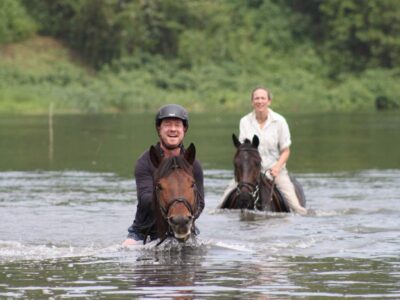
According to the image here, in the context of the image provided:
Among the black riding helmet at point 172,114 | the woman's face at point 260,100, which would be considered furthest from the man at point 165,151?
the woman's face at point 260,100

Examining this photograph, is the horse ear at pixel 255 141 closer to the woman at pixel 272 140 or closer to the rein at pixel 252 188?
the rein at pixel 252 188

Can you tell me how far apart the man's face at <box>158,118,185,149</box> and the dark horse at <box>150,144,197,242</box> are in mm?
207

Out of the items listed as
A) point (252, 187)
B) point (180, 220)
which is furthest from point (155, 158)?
point (252, 187)

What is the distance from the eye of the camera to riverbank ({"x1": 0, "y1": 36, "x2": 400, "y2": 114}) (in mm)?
61625

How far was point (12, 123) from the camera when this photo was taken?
48781 millimetres

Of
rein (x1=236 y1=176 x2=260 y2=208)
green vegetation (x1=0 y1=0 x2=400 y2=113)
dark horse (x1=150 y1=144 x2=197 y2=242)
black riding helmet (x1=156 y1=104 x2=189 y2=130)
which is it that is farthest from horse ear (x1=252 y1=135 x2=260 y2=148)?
green vegetation (x1=0 y1=0 x2=400 y2=113)

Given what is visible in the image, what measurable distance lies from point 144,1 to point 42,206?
50.6 m

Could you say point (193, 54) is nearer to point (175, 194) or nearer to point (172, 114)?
point (172, 114)

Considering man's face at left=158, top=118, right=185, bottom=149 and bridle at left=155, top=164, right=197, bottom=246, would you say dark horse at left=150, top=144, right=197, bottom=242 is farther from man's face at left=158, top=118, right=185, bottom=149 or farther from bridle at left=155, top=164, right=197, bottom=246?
man's face at left=158, top=118, right=185, bottom=149

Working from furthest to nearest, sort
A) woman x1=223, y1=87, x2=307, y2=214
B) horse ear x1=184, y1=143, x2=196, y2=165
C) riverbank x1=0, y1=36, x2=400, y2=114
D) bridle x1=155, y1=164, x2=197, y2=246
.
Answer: riverbank x1=0, y1=36, x2=400, y2=114
woman x1=223, y1=87, x2=307, y2=214
horse ear x1=184, y1=143, x2=196, y2=165
bridle x1=155, y1=164, x2=197, y2=246

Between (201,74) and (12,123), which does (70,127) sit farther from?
(201,74)

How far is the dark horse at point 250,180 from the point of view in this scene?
16766 millimetres

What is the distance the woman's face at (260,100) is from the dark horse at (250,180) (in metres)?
0.68

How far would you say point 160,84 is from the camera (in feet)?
220
